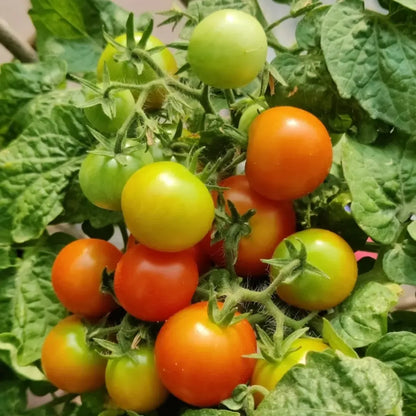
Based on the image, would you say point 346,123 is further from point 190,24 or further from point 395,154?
point 190,24

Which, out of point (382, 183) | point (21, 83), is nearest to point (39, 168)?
point (21, 83)

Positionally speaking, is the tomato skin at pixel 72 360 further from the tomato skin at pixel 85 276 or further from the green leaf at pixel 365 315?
the green leaf at pixel 365 315

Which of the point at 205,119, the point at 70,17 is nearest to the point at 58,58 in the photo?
the point at 70,17

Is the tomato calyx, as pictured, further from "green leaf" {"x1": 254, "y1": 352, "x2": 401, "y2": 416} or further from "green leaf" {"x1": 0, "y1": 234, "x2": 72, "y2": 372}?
"green leaf" {"x1": 0, "y1": 234, "x2": 72, "y2": 372}

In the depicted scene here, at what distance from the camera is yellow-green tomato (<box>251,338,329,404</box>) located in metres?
0.43

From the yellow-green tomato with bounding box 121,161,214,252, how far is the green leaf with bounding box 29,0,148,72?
34 centimetres

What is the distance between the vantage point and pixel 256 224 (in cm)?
49

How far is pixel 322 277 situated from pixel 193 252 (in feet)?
0.34

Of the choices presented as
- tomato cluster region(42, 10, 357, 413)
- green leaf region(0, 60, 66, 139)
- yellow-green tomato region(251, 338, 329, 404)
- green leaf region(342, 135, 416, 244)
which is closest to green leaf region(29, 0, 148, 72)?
green leaf region(0, 60, 66, 139)

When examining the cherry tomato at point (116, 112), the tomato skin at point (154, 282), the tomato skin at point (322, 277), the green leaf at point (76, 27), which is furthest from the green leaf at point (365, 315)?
the green leaf at point (76, 27)

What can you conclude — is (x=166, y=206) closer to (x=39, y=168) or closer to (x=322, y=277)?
(x=322, y=277)

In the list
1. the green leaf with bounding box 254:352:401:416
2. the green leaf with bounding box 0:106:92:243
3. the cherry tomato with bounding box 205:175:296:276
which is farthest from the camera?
the green leaf with bounding box 0:106:92:243

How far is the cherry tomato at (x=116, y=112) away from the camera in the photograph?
1.54 feet

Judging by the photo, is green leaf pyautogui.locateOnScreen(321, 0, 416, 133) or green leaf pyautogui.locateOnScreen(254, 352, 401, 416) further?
green leaf pyautogui.locateOnScreen(321, 0, 416, 133)
